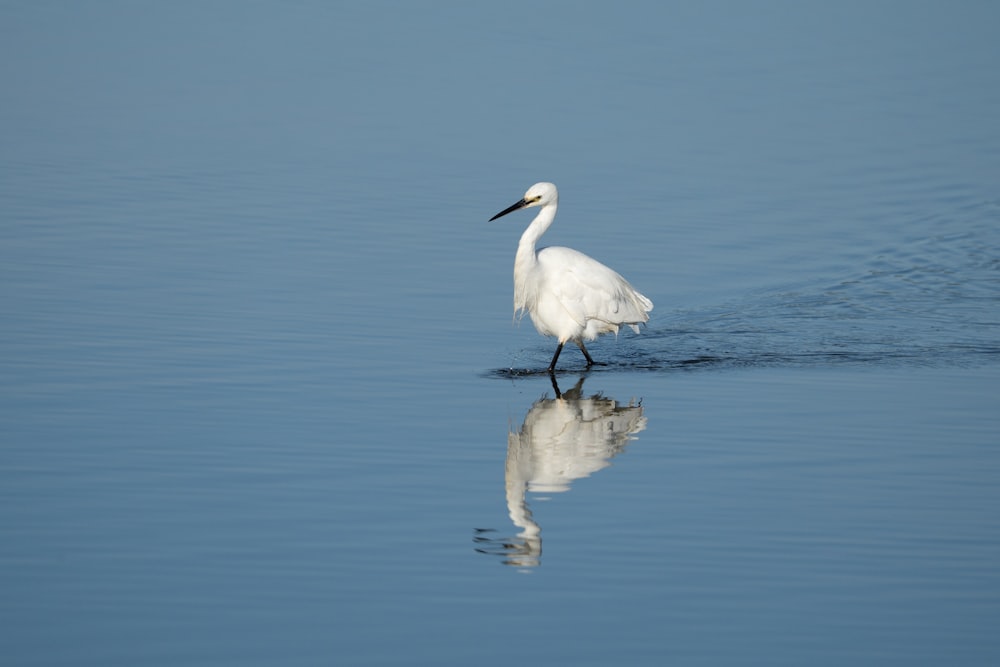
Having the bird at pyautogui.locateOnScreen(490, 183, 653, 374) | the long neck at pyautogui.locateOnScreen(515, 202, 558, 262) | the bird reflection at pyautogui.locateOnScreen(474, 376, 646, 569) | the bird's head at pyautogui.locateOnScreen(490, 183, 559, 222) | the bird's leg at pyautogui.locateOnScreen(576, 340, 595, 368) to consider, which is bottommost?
the bird reflection at pyautogui.locateOnScreen(474, 376, 646, 569)

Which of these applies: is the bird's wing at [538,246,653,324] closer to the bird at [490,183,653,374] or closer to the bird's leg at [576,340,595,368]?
the bird at [490,183,653,374]

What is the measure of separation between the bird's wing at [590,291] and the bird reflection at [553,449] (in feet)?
2.95

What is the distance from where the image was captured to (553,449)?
10.7 m

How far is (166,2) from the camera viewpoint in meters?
31.8

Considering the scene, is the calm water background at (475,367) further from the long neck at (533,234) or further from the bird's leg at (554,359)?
the long neck at (533,234)

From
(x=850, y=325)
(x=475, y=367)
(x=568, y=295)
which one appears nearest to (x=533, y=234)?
(x=568, y=295)

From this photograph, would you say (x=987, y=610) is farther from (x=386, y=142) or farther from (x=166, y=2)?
(x=166, y=2)

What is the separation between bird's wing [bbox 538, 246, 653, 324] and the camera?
43.7 ft

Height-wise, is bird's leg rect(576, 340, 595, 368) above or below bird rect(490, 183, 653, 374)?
below

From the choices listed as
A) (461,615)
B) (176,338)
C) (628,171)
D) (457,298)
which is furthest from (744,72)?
(461,615)

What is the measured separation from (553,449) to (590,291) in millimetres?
2973

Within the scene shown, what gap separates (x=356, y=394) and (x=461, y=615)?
164 inches

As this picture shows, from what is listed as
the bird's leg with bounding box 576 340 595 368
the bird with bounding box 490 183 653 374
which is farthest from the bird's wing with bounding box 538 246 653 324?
the bird's leg with bounding box 576 340 595 368

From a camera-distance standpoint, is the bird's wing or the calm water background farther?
the bird's wing
